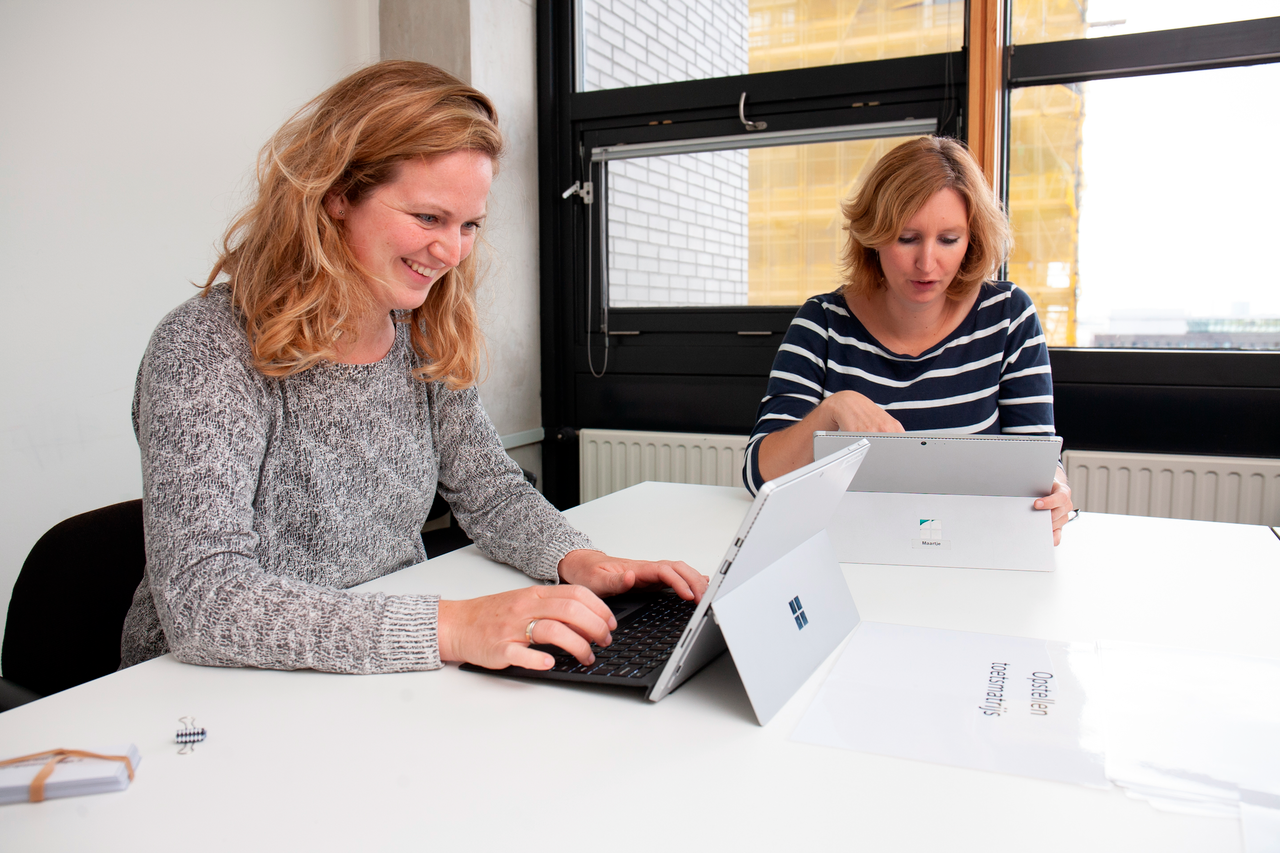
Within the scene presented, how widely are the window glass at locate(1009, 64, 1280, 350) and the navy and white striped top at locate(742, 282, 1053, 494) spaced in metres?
1.01

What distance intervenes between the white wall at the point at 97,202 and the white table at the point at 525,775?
1249 mm

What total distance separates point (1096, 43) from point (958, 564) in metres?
1.99

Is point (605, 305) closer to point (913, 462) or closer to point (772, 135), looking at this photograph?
point (772, 135)

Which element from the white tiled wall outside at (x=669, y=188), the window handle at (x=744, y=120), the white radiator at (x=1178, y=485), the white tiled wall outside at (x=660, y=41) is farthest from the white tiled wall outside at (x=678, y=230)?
the white radiator at (x=1178, y=485)

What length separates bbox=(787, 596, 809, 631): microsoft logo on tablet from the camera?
839mm

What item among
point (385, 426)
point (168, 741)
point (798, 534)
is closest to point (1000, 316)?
point (798, 534)

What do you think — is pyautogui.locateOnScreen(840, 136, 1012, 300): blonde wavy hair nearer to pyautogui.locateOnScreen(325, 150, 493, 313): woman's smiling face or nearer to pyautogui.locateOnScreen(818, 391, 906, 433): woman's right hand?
pyautogui.locateOnScreen(818, 391, 906, 433): woman's right hand

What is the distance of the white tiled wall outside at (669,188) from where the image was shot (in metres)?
2.99

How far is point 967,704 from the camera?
75 centimetres

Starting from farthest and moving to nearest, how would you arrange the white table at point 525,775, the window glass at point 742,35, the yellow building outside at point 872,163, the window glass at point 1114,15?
the window glass at point 742,35 < the yellow building outside at point 872,163 < the window glass at point 1114,15 < the white table at point 525,775

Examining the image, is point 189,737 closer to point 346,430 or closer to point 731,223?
point 346,430

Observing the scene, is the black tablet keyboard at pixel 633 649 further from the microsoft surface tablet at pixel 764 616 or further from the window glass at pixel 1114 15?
the window glass at pixel 1114 15

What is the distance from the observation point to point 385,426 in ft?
4.06

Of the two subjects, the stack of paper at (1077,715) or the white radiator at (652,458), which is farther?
the white radiator at (652,458)
